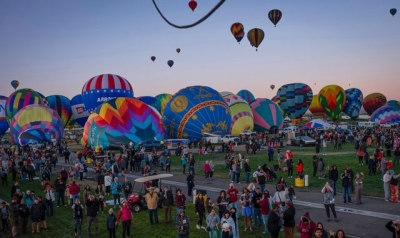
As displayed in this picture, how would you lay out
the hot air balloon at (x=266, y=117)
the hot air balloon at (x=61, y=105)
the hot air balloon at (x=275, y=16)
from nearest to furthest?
the hot air balloon at (x=275, y=16), the hot air balloon at (x=266, y=117), the hot air balloon at (x=61, y=105)

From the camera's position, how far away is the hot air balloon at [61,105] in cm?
7712

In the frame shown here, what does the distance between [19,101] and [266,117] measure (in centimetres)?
3792

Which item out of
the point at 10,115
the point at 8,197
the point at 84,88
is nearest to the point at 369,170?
the point at 8,197

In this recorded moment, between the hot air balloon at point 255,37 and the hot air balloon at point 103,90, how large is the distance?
61.5 feet

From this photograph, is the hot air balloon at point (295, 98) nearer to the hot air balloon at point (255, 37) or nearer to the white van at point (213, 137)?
the hot air balloon at point (255, 37)

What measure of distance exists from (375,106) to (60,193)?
94.9 metres

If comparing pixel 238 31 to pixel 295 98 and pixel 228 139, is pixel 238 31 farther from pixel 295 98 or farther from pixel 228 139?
pixel 295 98

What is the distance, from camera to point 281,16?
45.8 metres

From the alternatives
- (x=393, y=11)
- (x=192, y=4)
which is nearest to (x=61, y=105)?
(x=192, y=4)

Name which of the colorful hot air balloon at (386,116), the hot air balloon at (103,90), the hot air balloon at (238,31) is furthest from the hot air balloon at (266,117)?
the colorful hot air balloon at (386,116)

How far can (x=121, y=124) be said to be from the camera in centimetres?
4181

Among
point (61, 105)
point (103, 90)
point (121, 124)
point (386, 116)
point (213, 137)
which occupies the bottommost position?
point (213, 137)

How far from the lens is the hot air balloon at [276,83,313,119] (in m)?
68.4

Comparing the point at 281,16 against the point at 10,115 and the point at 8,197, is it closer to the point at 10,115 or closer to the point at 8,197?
the point at 8,197
